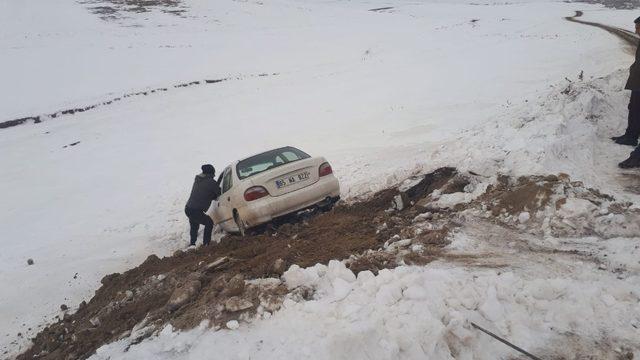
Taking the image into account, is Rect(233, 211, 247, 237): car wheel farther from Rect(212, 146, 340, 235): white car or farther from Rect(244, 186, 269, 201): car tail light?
Rect(244, 186, 269, 201): car tail light

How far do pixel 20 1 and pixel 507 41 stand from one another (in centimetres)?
4997

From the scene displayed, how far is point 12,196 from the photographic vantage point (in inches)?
583

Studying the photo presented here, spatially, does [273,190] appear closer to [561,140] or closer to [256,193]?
[256,193]

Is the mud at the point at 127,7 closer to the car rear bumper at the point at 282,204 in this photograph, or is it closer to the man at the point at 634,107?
the car rear bumper at the point at 282,204

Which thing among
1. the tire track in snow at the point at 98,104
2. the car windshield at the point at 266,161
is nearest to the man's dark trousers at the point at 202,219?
the car windshield at the point at 266,161

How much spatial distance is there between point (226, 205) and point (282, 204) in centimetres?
129

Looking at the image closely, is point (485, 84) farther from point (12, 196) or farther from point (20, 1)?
point (20, 1)

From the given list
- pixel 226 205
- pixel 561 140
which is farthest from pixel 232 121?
pixel 561 140

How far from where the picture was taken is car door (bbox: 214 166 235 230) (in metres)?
7.70

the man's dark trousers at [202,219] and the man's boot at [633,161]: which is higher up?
the man's boot at [633,161]

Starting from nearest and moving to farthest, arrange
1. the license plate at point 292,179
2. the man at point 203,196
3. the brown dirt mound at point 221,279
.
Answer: the brown dirt mound at point 221,279, the license plate at point 292,179, the man at point 203,196

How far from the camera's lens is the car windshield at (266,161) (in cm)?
763

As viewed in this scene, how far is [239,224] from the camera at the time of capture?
24.2 ft

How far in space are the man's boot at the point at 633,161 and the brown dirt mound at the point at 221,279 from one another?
8.14ft
